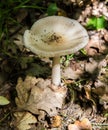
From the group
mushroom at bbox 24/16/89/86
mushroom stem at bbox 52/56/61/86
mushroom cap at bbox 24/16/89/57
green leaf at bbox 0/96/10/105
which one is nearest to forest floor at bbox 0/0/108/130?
green leaf at bbox 0/96/10/105

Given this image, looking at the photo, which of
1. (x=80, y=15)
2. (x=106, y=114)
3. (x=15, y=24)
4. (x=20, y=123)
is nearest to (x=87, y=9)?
(x=80, y=15)

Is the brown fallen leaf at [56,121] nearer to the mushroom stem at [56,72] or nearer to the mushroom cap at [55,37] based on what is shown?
the mushroom stem at [56,72]

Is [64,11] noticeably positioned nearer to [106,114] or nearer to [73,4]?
[73,4]

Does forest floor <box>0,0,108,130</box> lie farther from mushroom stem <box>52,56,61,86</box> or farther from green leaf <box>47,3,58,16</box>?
mushroom stem <box>52,56,61,86</box>

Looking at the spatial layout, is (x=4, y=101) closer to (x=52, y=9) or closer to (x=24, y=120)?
(x=24, y=120)

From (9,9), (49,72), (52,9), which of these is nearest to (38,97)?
(49,72)

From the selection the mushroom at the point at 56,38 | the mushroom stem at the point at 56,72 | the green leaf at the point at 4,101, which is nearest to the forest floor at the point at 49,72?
the green leaf at the point at 4,101
